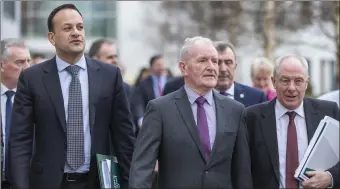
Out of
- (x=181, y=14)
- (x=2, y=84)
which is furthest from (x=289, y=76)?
(x=181, y=14)

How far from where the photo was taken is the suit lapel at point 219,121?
519 cm

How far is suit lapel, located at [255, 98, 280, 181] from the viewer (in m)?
5.67

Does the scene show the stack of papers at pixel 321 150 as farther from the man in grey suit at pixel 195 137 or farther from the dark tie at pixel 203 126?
the dark tie at pixel 203 126

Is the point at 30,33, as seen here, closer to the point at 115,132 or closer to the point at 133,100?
the point at 133,100

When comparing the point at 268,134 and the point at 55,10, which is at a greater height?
the point at 55,10

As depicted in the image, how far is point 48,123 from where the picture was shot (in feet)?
18.4

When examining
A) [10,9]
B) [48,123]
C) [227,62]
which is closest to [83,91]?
[48,123]

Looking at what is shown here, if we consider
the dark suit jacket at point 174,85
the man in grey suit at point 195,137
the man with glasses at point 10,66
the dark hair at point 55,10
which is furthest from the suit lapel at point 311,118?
the man with glasses at point 10,66

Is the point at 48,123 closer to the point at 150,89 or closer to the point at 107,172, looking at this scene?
the point at 107,172

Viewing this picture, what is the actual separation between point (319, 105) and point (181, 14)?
44.6 metres

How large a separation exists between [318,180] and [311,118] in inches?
20.7

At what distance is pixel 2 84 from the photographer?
700 cm

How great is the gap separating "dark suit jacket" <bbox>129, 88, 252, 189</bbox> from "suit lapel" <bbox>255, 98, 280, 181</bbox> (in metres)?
0.39

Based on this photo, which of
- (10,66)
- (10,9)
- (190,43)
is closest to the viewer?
(190,43)
